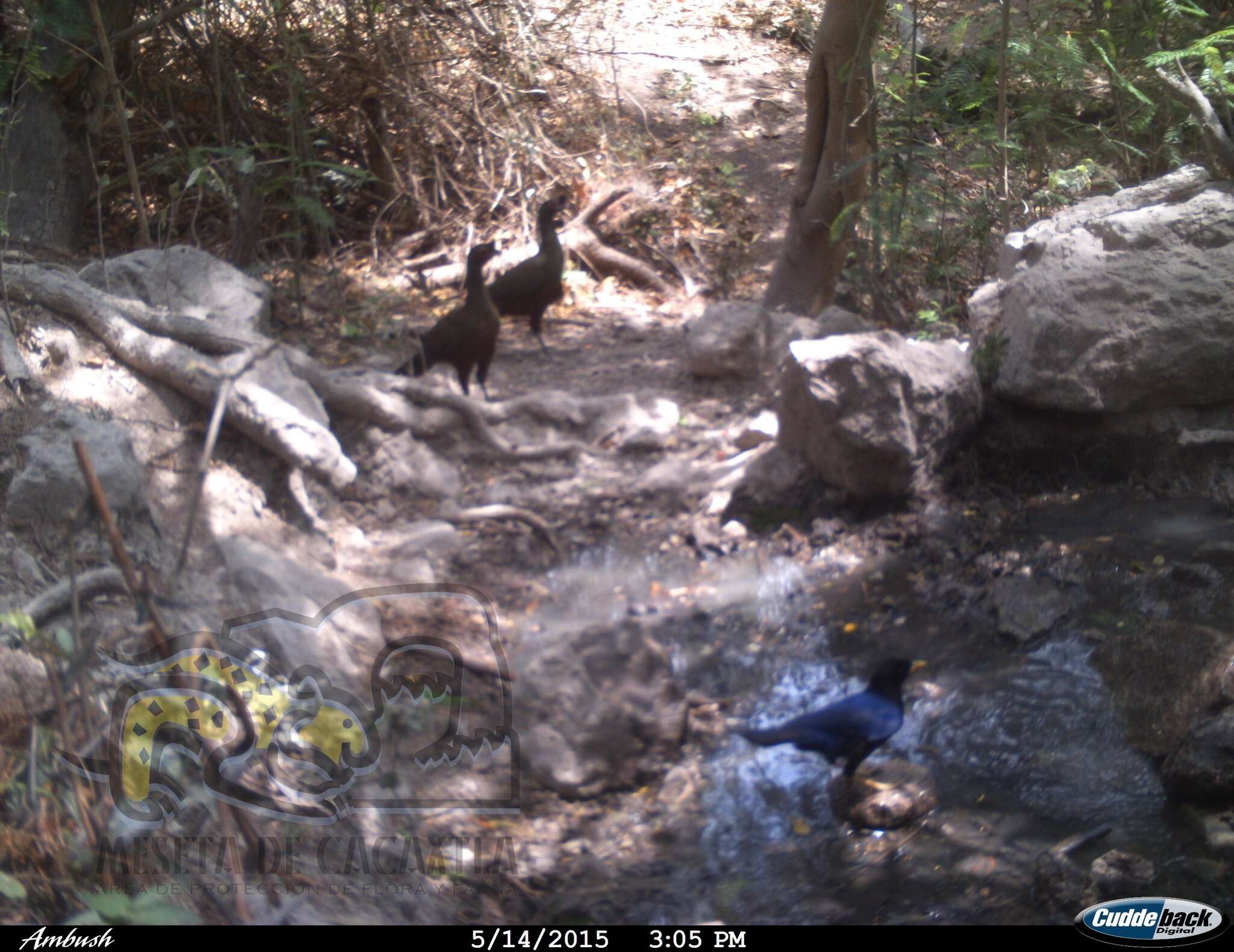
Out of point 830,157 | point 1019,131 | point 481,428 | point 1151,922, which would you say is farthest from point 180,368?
point 1019,131

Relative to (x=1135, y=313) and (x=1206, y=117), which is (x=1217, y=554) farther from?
(x=1206, y=117)

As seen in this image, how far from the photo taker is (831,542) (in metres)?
5.76

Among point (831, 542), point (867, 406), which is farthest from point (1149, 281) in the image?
point (831, 542)

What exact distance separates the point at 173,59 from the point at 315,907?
7.92 metres

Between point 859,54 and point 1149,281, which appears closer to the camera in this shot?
point 1149,281

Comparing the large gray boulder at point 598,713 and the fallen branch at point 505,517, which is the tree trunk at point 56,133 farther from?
the large gray boulder at point 598,713

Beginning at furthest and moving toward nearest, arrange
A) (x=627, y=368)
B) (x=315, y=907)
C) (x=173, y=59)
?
(x=173, y=59) < (x=627, y=368) < (x=315, y=907)

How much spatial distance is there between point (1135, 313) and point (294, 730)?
5039mm

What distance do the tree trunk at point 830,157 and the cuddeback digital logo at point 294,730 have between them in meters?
4.35

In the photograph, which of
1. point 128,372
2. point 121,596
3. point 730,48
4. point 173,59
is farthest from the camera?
point 730,48

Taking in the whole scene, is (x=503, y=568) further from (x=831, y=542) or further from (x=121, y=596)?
(x=121, y=596)

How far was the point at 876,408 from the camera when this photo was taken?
18.4 ft

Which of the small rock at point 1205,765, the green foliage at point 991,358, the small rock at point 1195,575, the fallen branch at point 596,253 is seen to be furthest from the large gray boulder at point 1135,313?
the fallen branch at point 596,253

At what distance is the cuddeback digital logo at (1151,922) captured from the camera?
266 cm
